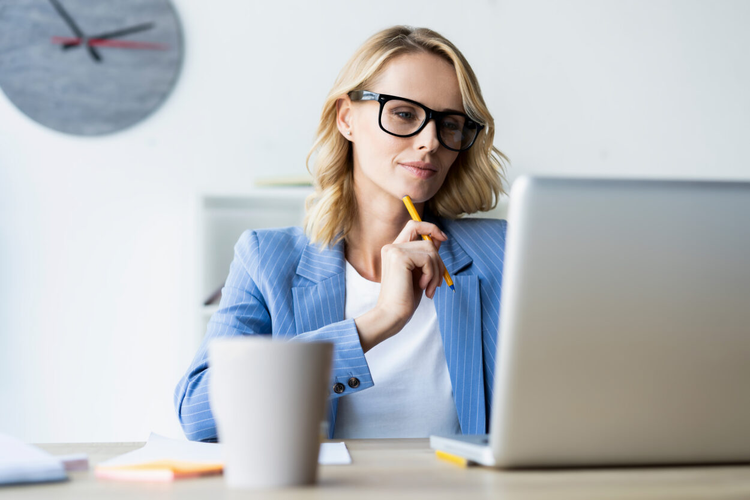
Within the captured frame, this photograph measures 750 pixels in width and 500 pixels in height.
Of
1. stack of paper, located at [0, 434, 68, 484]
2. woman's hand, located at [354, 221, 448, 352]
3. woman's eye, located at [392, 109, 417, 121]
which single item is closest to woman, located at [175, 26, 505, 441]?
woman's eye, located at [392, 109, 417, 121]

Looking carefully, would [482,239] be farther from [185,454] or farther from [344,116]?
[185,454]

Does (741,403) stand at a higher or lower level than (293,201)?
lower

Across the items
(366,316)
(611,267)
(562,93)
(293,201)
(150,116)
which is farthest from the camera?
(562,93)

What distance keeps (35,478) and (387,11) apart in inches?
90.6

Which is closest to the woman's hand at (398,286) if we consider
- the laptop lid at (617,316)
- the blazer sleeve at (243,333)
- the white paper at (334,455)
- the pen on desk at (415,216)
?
the blazer sleeve at (243,333)

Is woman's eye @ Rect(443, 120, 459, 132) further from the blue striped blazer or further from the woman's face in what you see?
the blue striped blazer

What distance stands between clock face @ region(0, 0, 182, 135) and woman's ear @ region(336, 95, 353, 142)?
3.91 feet

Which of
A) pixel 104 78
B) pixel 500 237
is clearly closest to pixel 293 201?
pixel 104 78

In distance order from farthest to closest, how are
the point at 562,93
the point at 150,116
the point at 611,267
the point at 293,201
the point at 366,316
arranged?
1. the point at 562,93
2. the point at 150,116
3. the point at 293,201
4. the point at 366,316
5. the point at 611,267

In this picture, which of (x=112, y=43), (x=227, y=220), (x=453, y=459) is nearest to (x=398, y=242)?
(x=453, y=459)

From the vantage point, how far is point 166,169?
8.30 ft

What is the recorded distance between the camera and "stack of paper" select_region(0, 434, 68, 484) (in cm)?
59

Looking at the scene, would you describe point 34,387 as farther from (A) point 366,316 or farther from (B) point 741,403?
(B) point 741,403

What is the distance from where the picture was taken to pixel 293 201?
235 cm
